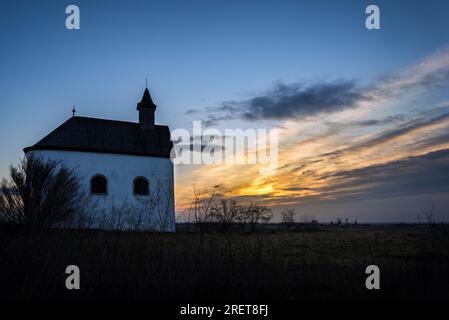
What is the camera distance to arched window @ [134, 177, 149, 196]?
2438 centimetres

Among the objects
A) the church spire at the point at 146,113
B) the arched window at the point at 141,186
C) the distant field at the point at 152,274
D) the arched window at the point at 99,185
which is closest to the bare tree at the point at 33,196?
the arched window at the point at 99,185

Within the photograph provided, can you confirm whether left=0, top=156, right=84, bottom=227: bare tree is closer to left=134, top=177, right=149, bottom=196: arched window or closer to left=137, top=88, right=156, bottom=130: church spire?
left=134, top=177, right=149, bottom=196: arched window

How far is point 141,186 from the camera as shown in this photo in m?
24.6

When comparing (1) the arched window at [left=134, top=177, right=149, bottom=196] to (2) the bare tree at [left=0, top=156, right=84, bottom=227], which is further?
(1) the arched window at [left=134, top=177, right=149, bottom=196]

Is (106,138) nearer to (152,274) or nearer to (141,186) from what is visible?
(141,186)

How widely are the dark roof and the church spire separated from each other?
1.58 feet

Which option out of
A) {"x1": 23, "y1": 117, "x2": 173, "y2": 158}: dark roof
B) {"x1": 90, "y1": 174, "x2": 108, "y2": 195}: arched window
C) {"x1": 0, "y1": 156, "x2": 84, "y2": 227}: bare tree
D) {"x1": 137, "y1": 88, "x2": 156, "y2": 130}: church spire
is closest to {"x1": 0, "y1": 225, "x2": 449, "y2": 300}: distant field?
{"x1": 0, "y1": 156, "x2": 84, "y2": 227}: bare tree

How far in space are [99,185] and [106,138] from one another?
3.86 m

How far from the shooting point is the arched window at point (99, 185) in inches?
907

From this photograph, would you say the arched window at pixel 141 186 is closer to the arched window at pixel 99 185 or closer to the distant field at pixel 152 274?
the arched window at pixel 99 185

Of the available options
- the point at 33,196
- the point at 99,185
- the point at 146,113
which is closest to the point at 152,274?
the point at 33,196

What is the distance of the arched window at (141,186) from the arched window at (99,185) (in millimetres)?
2181

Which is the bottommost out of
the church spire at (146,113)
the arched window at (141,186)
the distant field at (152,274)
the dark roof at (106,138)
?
the distant field at (152,274)
